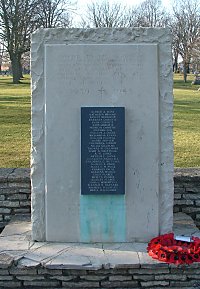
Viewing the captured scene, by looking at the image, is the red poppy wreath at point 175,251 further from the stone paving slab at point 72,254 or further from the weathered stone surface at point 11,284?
the weathered stone surface at point 11,284

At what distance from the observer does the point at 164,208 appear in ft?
15.4

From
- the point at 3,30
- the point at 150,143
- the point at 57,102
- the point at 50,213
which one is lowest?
the point at 50,213

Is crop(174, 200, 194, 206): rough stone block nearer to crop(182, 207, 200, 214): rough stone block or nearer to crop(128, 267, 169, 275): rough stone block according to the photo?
crop(182, 207, 200, 214): rough stone block

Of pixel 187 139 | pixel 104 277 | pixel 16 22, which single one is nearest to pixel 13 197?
pixel 104 277

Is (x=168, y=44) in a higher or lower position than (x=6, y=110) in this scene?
higher

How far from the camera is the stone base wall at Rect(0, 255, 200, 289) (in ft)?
13.7

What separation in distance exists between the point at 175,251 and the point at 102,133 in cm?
128

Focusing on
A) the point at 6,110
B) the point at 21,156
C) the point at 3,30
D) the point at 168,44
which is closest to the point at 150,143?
the point at 168,44

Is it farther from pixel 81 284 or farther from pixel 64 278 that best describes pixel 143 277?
pixel 64 278

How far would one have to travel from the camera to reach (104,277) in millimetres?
4191

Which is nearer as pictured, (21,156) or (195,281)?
(195,281)

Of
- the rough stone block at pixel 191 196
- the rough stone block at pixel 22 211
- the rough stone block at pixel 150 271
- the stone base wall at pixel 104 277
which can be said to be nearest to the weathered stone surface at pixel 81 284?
the stone base wall at pixel 104 277

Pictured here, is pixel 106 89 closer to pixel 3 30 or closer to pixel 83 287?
pixel 83 287

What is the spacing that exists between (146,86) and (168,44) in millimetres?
464
